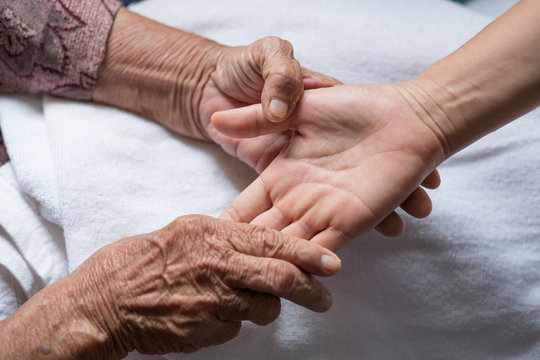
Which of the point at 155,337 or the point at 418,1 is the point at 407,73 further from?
the point at 155,337

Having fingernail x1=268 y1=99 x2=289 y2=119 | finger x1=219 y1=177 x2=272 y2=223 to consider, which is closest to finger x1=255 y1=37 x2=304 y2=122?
fingernail x1=268 y1=99 x2=289 y2=119

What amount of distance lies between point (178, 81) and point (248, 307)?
54 cm

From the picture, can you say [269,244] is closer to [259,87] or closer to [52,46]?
[259,87]

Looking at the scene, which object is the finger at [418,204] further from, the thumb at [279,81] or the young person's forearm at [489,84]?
the thumb at [279,81]

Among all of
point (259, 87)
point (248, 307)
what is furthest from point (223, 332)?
point (259, 87)

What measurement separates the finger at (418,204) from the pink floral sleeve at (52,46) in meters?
0.70

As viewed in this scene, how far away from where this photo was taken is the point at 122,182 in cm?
96

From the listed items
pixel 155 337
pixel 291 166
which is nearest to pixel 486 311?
pixel 291 166

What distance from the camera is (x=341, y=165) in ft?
2.89

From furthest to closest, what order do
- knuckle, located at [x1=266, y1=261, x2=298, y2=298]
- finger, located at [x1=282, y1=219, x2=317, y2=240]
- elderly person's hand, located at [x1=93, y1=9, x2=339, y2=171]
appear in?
elderly person's hand, located at [x1=93, y1=9, x2=339, y2=171]
finger, located at [x1=282, y1=219, x2=317, y2=240]
knuckle, located at [x1=266, y1=261, x2=298, y2=298]

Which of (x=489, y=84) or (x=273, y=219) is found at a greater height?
(x=489, y=84)

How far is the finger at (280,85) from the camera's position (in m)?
0.83

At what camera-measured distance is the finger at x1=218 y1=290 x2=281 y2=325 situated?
2.48 ft

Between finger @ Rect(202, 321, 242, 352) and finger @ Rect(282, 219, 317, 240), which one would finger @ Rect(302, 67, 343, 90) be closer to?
finger @ Rect(282, 219, 317, 240)
